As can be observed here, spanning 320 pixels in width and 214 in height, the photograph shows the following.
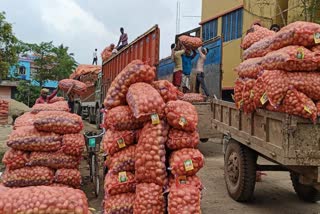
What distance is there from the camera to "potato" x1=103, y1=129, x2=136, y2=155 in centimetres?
406

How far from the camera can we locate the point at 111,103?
14.1ft

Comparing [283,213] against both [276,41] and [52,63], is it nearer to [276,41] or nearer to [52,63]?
[276,41]

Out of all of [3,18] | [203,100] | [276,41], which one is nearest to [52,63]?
[3,18]

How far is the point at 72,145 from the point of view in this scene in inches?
193

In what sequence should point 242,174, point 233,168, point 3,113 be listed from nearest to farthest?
point 242,174 → point 233,168 → point 3,113

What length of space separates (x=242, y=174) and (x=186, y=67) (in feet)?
15.7

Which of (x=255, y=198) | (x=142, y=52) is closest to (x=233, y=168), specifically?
(x=255, y=198)

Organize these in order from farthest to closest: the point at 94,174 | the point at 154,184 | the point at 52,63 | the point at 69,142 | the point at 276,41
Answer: the point at 52,63 < the point at 94,174 < the point at 69,142 < the point at 276,41 < the point at 154,184

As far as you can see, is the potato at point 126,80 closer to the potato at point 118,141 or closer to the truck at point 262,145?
the potato at point 118,141

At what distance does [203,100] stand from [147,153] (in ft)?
18.0

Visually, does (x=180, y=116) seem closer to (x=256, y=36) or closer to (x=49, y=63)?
(x=256, y=36)

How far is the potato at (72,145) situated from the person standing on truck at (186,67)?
5026mm

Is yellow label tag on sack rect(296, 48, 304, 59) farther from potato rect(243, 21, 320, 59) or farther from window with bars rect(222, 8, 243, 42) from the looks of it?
window with bars rect(222, 8, 243, 42)

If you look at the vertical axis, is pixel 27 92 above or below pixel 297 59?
above
